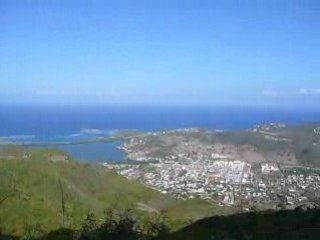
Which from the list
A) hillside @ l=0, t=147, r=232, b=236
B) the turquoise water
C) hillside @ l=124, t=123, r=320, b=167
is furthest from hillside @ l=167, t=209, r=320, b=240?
the turquoise water

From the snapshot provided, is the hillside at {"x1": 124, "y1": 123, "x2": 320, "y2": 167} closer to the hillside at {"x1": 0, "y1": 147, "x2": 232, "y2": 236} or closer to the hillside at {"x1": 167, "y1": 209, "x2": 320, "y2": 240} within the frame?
the hillside at {"x1": 0, "y1": 147, "x2": 232, "y2": 236}

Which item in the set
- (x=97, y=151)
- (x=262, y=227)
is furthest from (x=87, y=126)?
(x=262, y=227)

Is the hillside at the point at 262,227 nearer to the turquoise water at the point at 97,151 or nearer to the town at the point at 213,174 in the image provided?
the town at the point at 213,174

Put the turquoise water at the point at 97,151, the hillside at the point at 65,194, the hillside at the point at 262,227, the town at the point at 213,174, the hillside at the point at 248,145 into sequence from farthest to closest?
1. the turquoise water at the point at 97,151
2. the hillside at the point at 248,145
3. the town at the point at 213,174
4. the hillside at the point at 65,194
5. the hillside at the point at 262,227

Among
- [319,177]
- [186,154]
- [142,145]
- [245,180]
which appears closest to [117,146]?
[142,145]

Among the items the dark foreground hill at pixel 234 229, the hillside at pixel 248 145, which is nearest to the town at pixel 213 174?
the hillside at pixel 248 145

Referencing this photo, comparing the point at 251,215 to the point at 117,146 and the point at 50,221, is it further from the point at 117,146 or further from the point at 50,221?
the point at 117,146
